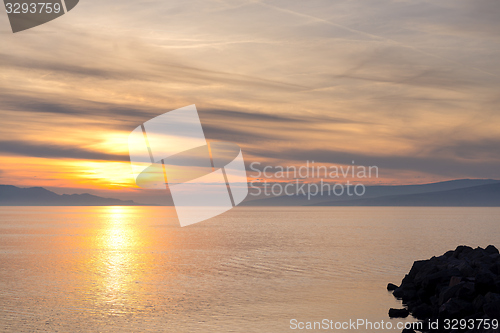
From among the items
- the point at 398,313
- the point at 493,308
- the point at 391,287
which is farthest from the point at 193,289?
the point at 493,308

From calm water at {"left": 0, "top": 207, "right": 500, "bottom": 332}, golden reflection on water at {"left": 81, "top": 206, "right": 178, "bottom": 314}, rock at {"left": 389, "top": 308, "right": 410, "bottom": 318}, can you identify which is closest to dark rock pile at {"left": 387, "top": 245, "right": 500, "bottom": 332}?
rock at {"left": 389, "top": 308, "right": 410, "bottom": 318}

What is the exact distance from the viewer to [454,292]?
24.2m

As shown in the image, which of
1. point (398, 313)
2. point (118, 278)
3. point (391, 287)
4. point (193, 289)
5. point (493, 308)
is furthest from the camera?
point (118, 278)

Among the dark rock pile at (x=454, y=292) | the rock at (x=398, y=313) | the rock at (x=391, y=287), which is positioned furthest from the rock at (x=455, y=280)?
the rock at (x=391, y=287)

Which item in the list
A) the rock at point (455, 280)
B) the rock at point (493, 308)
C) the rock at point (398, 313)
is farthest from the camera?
the rock at point (398, 313)

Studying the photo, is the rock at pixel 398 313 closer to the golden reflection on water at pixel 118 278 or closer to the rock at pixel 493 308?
the rock at pixel 493 308

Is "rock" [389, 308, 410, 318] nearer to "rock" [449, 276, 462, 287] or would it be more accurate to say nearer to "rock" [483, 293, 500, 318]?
"rock" [449, 276, 462, 287]

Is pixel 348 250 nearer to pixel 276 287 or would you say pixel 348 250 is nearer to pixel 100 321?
pixel 276 287

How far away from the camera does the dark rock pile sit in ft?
68.3

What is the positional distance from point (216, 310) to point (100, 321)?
6.56 meters

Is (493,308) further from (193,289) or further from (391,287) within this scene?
(193,289)

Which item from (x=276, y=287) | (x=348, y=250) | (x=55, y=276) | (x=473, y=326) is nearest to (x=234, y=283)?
(x=276, y=287)

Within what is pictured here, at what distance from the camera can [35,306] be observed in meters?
27.5

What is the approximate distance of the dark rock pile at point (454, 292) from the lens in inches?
819
